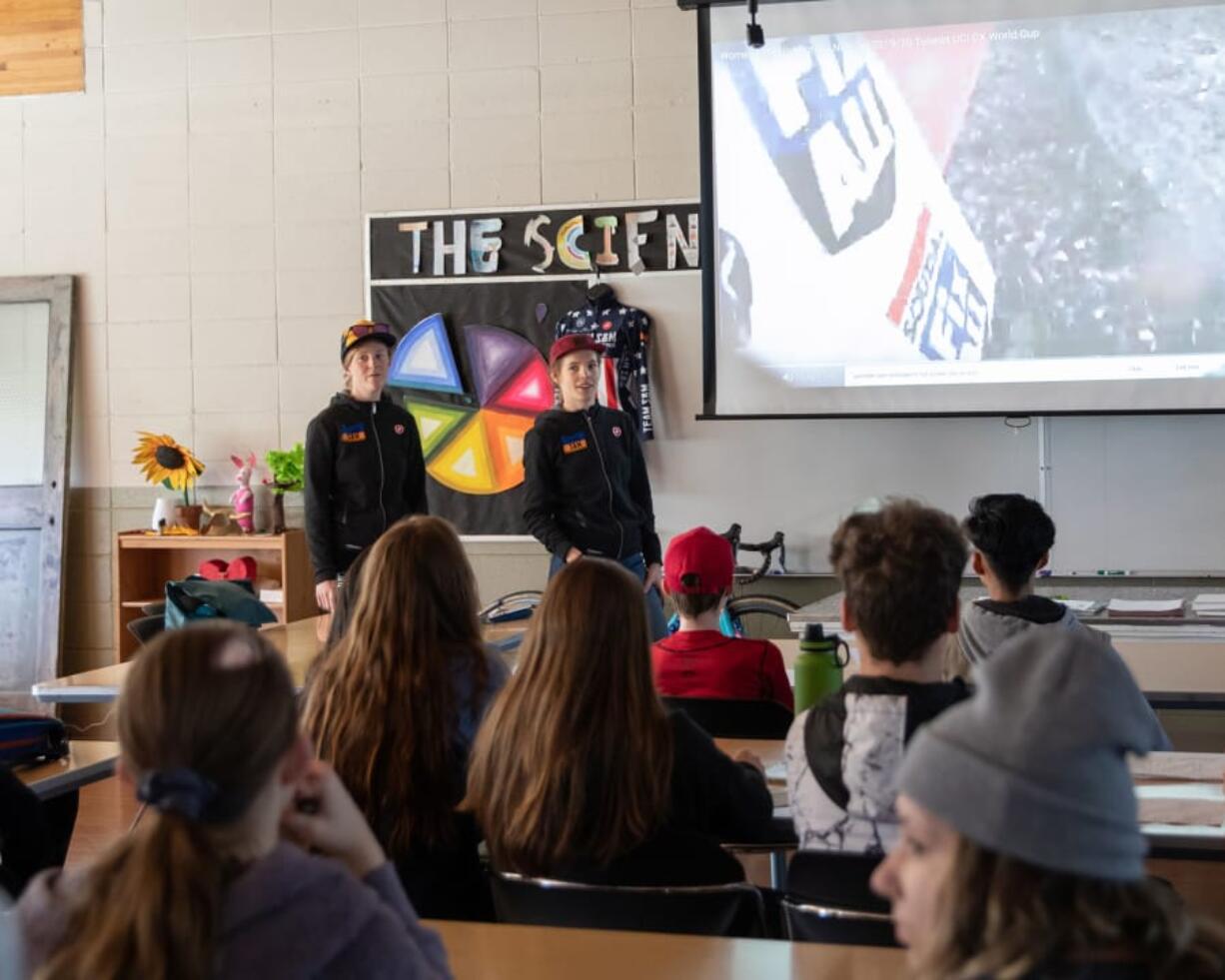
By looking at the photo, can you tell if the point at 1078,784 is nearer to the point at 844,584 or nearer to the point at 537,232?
the point at 844,584

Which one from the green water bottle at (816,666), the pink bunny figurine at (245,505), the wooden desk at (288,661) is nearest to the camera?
the green water bottle at (816,666)

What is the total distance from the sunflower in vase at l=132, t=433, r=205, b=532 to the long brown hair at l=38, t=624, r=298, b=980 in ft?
17.4

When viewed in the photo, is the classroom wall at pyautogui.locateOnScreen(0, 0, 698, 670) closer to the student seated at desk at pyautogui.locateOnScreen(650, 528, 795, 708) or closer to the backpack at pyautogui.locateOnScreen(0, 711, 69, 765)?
the student seated at desk at pyautogui.locateOnScreen(650, 528, 795, 708)

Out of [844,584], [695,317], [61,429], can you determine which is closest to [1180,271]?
[695,317]

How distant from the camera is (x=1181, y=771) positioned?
7.48ft

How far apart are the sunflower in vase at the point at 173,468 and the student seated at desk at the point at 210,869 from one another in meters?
5.31

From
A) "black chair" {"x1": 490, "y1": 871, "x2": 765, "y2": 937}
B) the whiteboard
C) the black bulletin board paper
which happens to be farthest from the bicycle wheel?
"black chair" {"x1": 490, "y1": 871, "x2": 765, "y2": 937}

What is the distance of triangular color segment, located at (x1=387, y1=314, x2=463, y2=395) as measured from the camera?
616 centimetres

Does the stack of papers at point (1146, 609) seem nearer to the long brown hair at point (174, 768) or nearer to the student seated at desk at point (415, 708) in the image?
the student seated at desk at point (415, 708)

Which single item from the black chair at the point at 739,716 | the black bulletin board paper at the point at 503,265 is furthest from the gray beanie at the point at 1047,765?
the black bulletin board paper at the point at 503,265

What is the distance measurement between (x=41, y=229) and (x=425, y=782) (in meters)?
5.46

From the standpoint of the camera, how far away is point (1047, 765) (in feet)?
2.75

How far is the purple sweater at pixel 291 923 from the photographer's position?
108 centimetres

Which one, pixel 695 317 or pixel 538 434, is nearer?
pixel 538 434
